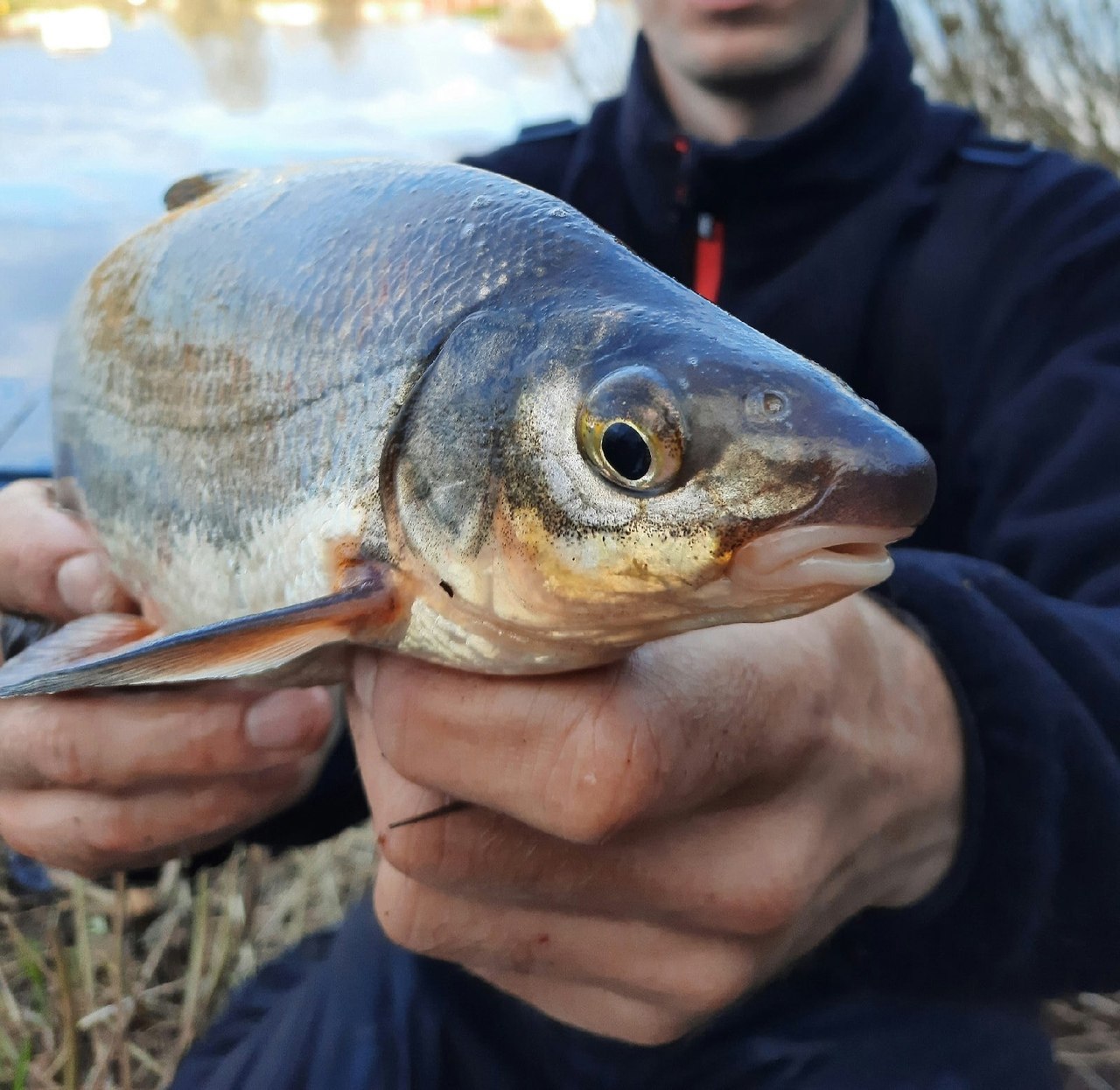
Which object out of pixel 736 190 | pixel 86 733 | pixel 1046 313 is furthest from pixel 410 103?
pixel 86 733

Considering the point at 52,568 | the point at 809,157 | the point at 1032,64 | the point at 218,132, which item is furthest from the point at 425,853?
the point at 218,132

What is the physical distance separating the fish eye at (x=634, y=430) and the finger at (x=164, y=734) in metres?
0.69

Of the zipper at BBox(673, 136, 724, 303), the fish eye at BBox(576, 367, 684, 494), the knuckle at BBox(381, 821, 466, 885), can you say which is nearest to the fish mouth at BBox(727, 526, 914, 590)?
the fish eye at BBox(576, 367, 684, 494)

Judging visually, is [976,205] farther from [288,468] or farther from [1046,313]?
[288,468]

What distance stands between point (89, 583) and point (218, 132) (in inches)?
255

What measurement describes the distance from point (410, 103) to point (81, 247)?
12.7 ft

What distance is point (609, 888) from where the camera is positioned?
1.17 metres

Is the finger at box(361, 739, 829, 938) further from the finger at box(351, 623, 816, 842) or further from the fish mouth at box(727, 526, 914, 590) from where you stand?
the fish mouth at box(727, 526, 914, 590)

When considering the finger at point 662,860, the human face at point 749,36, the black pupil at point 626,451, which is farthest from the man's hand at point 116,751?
the human face at point 749,36

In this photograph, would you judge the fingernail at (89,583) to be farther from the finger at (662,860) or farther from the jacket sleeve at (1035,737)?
the jacket sleeve at (1035,737)

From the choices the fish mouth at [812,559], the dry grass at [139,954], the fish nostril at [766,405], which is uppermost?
the fish nostril at [766,405]

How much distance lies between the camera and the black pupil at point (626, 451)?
0.89 m

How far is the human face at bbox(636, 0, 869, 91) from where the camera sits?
8.01 ft

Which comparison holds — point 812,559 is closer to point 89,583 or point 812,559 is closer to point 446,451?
point 446,451
